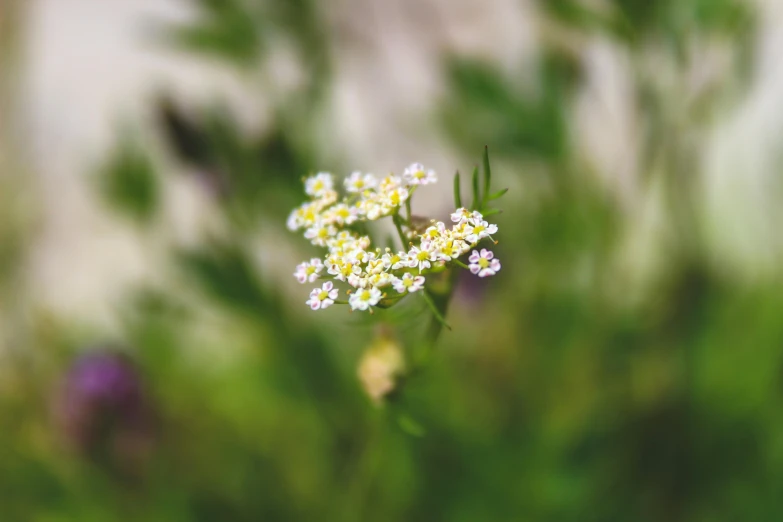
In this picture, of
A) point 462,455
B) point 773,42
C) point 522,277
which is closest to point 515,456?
point 462,455

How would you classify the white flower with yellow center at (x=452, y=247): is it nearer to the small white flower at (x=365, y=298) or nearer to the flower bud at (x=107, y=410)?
the small white flower at (x=365, y=298)

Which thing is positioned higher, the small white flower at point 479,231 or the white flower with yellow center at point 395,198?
the white flower with yellow center at point 395,198

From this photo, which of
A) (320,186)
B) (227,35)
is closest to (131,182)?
(227,35)

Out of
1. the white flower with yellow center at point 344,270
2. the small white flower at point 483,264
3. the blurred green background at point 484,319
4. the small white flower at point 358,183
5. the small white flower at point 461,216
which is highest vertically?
the blurred green background at point 484,319

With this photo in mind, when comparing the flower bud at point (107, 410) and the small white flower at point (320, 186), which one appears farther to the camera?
the flower bud at point (107, 410)

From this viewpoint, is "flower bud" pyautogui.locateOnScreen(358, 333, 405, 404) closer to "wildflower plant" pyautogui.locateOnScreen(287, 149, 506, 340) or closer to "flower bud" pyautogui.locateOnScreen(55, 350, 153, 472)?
"wildflower plant" pyautogui.locateOnScreen(287, 149, 506, 340)

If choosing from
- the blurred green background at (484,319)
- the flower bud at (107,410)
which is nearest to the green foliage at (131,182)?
the blurred green background at (484,319)

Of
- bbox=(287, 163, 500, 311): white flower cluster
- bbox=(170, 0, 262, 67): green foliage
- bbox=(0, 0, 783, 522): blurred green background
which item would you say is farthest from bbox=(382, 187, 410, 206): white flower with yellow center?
bbox=(170, 0, 262, 67): green foliage

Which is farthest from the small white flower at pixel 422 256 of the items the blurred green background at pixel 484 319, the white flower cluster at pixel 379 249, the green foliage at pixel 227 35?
the green foliage at pixel 227 35

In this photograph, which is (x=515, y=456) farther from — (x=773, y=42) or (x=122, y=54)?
(x=122, y=54)
